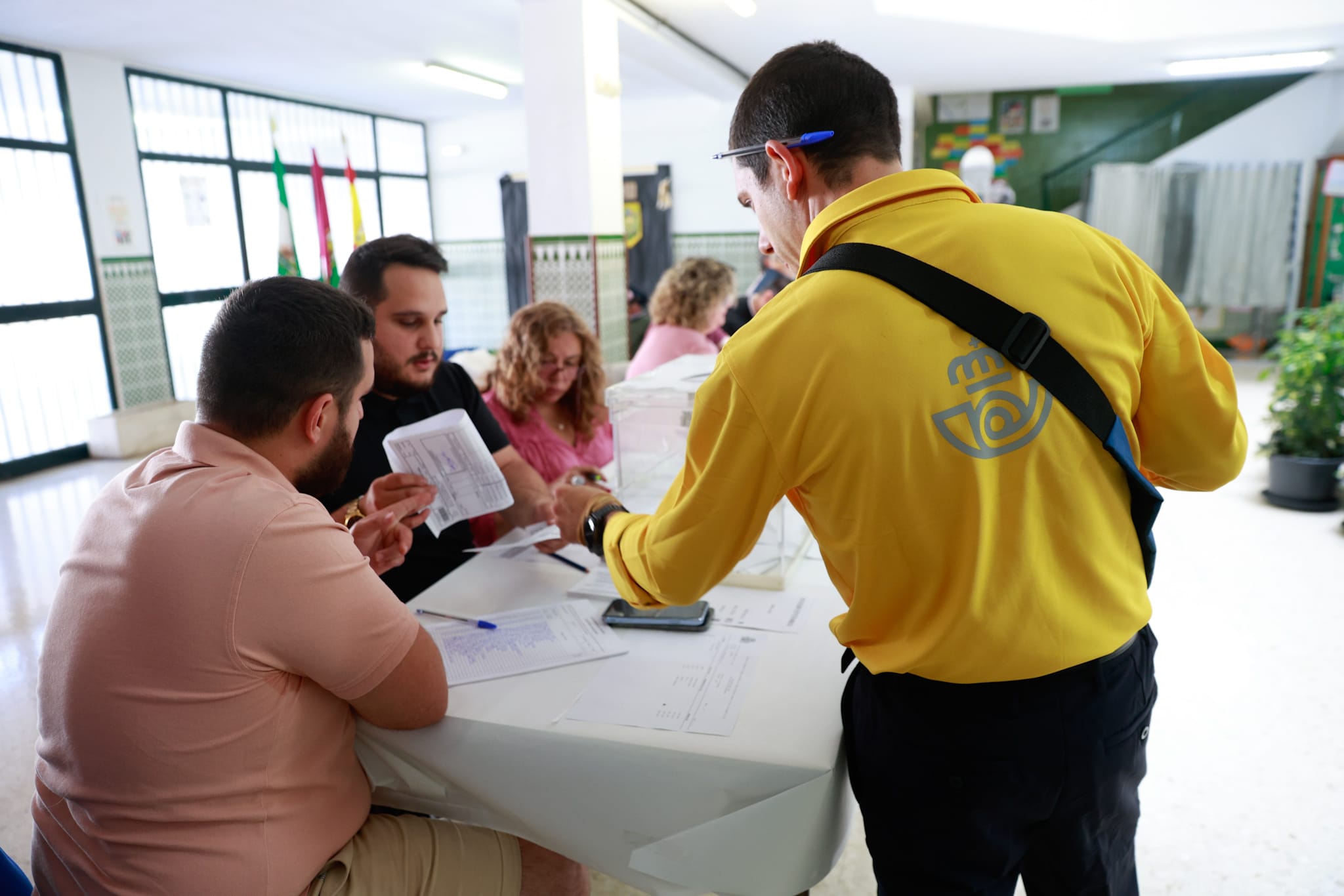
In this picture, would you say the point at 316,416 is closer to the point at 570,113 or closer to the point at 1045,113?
the point at 570,113

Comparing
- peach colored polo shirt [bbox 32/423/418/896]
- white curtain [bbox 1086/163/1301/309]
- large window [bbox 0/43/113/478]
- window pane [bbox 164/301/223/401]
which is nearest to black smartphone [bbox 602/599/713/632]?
peach colored polo shirt [bbox 32/423/418/896]

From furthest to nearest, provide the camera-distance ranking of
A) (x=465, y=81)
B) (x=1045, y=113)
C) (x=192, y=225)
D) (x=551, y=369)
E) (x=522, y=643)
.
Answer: (x=1045, y=113) → (x=465, y=81) → (x=192, y=225) → (x=551, y=369) → (x=522, y=643)

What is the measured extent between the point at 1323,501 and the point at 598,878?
4.52m

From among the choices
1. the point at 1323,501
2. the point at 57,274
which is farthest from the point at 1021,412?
the point at 57,274

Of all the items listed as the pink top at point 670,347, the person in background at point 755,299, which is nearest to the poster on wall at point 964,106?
the person in background at point 755,299

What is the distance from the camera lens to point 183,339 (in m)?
7.24

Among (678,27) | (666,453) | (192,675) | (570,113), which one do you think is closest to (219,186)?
(678,27)

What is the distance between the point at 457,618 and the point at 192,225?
6.89 m

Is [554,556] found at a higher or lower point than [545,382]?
lower

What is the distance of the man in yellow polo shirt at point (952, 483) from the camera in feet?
3.22

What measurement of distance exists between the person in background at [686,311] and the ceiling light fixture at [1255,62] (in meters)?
5.98

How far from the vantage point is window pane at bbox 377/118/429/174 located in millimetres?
9703

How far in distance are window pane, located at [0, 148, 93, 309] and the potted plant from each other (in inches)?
304

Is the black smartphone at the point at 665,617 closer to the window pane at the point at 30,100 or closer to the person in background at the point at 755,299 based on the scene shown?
Result: the person in background at the point at 755,299
